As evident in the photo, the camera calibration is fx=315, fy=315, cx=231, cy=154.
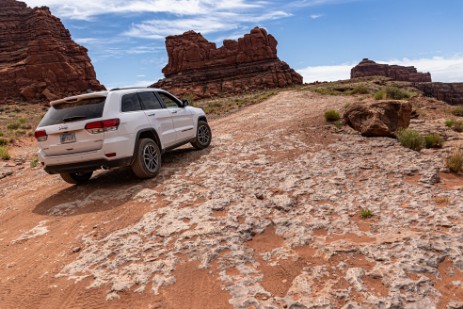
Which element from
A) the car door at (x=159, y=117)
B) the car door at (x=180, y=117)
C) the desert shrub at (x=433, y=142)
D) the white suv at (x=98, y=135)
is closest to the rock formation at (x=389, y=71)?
the desert shrub at (x=433, y=142)

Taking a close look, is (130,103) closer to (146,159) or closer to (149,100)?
(149,100)

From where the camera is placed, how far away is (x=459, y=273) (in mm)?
2990

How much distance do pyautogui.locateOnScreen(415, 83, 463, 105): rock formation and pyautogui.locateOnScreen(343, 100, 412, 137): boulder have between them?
10426 centimetres

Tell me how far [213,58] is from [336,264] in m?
105

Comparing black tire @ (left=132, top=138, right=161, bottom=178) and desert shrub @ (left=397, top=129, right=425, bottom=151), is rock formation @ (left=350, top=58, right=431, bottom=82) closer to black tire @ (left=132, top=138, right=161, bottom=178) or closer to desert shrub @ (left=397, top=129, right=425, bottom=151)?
desert shrub @ (left=397, top=129, right=425, bottom=151)

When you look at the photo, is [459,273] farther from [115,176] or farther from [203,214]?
[115,176]

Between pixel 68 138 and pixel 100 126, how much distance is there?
2.20 ft

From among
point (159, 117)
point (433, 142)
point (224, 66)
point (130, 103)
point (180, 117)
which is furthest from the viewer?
point (224, 66)

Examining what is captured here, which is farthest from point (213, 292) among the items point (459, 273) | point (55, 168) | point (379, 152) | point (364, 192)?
point (379, 152)

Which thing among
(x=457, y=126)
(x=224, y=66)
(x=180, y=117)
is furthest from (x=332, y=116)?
(x=224, y=66)

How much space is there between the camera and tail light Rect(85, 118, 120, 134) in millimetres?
5515

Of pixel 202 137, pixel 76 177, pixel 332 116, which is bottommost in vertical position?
pixel 76 177

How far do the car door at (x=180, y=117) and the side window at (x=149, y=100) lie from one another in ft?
1.10

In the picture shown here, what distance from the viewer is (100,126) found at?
552 centimetres
